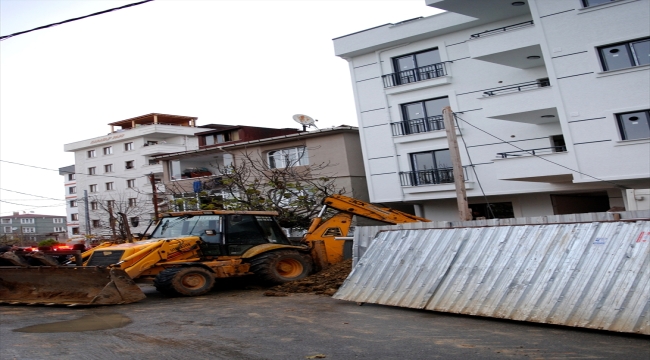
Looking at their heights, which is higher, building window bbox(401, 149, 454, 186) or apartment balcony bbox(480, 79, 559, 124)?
apartment balcony bbox(480, 79, 559, 124)

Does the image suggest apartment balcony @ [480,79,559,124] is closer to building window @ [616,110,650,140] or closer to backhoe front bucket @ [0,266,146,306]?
building window @ [616,110,650,140]

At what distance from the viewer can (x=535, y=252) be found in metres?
9.07

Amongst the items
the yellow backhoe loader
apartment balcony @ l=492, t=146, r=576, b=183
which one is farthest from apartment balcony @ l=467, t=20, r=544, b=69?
the yellow backhoe loader

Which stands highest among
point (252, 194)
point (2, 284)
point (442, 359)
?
point (252, 194)

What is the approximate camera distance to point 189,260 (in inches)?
517

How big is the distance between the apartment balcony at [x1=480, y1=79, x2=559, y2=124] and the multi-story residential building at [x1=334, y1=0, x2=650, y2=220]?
0.04 m

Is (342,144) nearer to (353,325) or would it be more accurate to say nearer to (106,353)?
(353,325)

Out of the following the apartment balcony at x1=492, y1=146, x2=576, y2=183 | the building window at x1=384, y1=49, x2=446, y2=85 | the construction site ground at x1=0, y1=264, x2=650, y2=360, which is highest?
the building window at x1=384, y1=49, x2=446, y2=85

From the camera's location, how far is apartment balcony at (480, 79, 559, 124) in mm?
22047

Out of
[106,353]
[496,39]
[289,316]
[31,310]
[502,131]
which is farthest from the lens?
[502,131]

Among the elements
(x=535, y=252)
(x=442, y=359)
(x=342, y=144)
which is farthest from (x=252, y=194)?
(x=442, y=359)

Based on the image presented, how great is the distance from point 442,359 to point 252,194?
670 inches

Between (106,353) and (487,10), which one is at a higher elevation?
(487,10)

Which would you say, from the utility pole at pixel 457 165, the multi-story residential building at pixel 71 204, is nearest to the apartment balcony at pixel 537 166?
the utility pole at pixel 457 165
